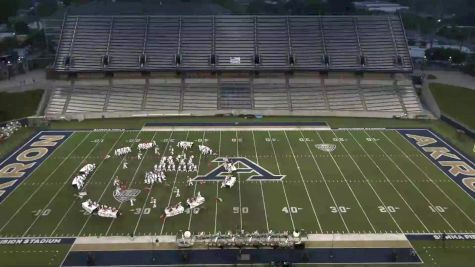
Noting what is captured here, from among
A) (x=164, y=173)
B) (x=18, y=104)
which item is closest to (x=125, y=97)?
(x=18, y=104)

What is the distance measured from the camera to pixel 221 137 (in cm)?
3206

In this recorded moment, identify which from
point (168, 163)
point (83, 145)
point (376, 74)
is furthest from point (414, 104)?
point (83, 145)

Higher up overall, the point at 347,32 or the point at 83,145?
the point at 347,32

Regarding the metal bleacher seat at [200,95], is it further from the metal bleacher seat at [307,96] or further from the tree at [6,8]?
the tree at [6,8]

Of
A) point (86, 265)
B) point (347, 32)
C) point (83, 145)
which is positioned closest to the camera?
point (86, 265)

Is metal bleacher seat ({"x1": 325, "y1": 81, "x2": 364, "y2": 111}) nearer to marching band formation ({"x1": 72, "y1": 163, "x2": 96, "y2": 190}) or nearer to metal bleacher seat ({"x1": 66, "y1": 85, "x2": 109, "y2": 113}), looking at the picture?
metal bleacher seat ({"x1": 66, "y1": 85, "x2": 109, "y2": 113})

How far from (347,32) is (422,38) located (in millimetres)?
28506

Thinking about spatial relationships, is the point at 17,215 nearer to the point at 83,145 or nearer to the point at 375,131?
the point at 83,145

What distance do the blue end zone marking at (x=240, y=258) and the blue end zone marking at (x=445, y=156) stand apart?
7970mm

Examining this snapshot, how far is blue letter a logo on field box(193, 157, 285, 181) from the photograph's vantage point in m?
25.0

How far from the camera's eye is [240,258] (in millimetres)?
17625

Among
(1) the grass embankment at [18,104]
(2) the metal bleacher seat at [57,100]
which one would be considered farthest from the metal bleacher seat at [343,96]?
(1) the grass embankment at [18,104]

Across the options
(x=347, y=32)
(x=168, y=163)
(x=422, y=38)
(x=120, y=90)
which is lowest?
(x=168, y=163)

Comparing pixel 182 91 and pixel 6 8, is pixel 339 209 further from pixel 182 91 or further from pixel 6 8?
pixel 6 8
